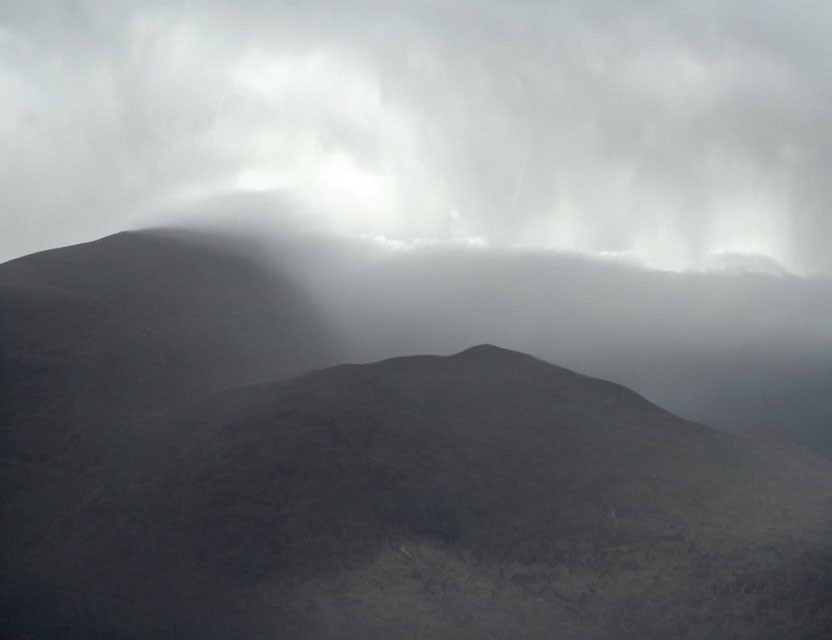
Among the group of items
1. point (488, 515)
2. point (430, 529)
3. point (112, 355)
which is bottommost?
point (430, 529)

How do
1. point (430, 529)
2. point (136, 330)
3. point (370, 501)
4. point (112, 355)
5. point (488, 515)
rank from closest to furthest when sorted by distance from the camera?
1. point (430, 529)
2. point (370, 501)
3. point (488, 515)
4. point (112, 355)
5. point (136, 330)

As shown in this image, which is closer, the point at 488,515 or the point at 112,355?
the point at 488,515

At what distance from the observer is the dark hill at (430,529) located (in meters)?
41.7

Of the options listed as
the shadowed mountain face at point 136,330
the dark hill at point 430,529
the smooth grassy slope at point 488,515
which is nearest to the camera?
the dark hill at point 430,529

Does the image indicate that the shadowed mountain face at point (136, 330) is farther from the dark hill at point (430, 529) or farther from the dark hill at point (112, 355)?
the dark hill at point (430, 529)

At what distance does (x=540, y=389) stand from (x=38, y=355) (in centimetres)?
3289

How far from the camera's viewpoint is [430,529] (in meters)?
47.0

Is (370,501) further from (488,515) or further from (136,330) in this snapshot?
(136,330)

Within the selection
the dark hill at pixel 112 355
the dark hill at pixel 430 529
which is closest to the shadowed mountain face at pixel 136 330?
the dark hill at pixel 112 355

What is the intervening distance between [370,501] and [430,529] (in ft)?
11.7

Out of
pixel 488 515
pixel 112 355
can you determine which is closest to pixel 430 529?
pixel 488 515

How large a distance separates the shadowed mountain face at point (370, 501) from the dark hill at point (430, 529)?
129 millimetres

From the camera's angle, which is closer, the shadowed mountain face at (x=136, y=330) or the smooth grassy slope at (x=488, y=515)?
the smooth grassy slope at (x=488, y=515)

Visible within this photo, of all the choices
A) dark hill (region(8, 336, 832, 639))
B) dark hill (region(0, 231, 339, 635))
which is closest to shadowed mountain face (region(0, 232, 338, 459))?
dark hill (region(0, 231, 339, 635))
